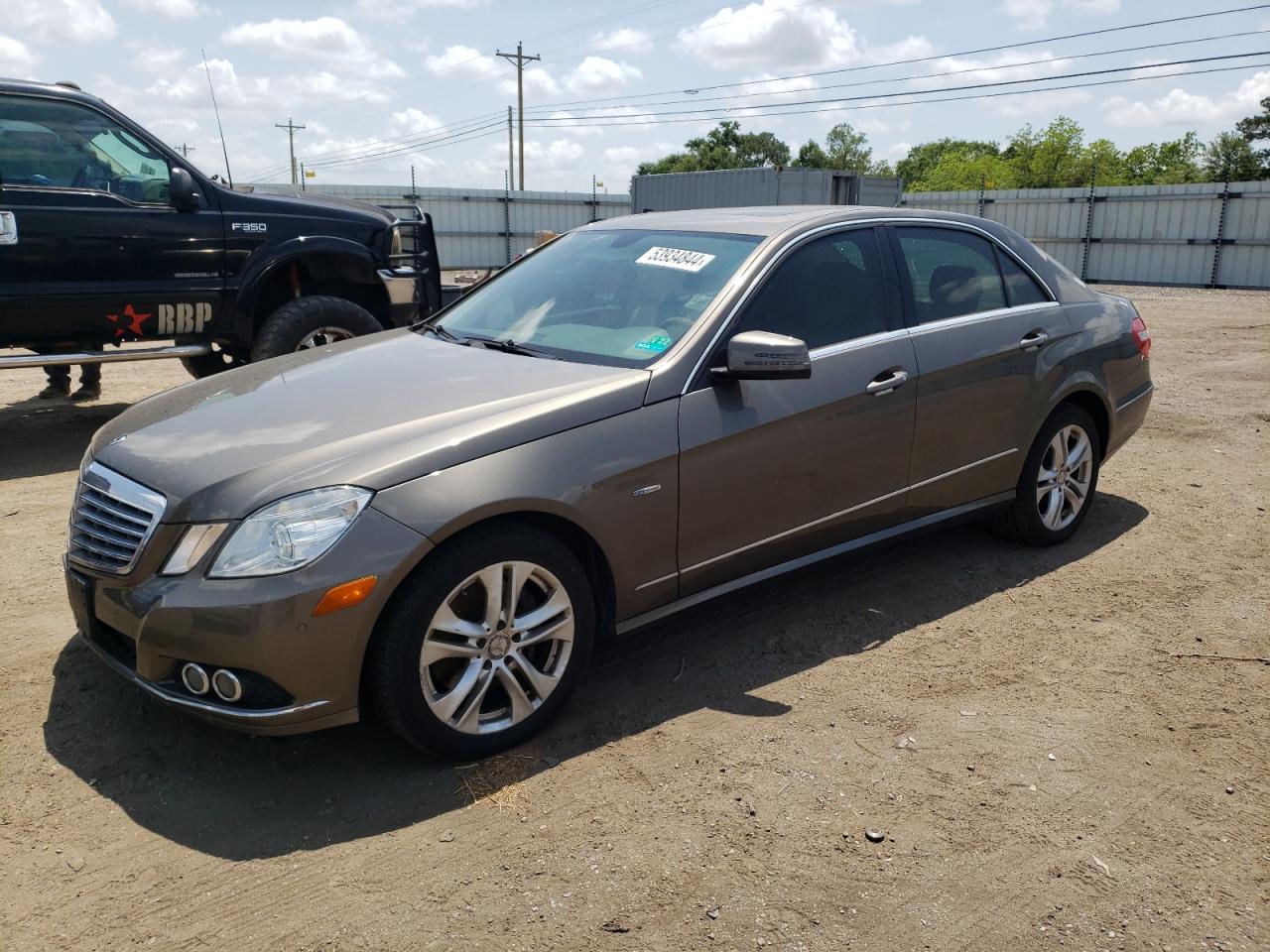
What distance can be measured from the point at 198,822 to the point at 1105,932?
7.84 ft

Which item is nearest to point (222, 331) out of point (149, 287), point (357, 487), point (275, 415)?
point (149, 287)

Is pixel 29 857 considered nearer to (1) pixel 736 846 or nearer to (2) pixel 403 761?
(2) pixel 403 761

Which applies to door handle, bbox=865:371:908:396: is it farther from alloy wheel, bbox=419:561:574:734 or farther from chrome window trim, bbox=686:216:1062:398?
alloy wheel, bbox=419:561:574:734

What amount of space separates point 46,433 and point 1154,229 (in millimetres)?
27532

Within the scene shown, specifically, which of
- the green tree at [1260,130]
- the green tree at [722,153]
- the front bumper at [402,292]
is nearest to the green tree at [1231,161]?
the green tree at [1260,130]

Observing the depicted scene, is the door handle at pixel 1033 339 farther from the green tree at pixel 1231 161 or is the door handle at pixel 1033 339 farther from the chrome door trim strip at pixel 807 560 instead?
the green tree at pixel 1231 161

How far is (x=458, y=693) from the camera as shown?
10.2 feet

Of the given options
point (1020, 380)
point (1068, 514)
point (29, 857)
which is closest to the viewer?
point (29, 857)

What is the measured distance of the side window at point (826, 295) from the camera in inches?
153

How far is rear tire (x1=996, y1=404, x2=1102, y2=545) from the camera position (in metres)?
4.93

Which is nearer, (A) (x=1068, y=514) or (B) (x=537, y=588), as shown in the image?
(B) (x=537, y=588)

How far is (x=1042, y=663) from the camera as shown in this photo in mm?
3988

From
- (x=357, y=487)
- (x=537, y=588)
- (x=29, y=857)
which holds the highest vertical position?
(x=357, y=487)

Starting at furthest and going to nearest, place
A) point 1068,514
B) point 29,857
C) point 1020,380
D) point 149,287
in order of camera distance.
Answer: point 149,287, point 1068,514, point 1020,380, point 29,857
